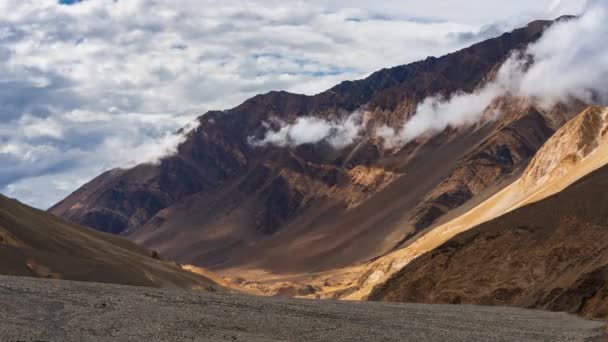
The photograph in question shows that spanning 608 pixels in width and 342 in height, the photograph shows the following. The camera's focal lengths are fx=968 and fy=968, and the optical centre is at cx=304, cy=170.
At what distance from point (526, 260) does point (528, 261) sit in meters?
0.45

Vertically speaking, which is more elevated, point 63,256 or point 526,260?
point 63,256

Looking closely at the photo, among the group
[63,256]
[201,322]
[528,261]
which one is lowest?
[528,261]

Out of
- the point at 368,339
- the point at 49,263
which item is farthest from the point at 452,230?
the point at 368,339

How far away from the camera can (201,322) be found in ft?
147

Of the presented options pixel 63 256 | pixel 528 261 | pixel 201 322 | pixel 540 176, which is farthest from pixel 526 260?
pixel 540 176

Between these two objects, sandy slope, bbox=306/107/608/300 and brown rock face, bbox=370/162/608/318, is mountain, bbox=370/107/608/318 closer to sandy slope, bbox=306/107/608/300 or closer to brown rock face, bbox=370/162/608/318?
brown rock face, bbox=370/162/608/318

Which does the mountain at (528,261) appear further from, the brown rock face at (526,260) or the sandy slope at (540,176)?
the sandy slope at (540,176)

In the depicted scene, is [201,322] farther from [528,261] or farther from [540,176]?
[540,176]

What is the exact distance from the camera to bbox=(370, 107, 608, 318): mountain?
3371 inches

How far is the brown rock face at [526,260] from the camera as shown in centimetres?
8825

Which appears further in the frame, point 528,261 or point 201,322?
point 528,261

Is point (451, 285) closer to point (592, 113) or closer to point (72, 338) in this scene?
point (72, 338)

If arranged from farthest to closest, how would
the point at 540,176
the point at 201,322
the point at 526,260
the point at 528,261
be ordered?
the point at 540,176, the point at 526,260, the point at 528,261, the point at 201,322

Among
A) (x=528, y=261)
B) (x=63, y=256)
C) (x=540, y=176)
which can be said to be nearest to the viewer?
(x=63, y=256)
